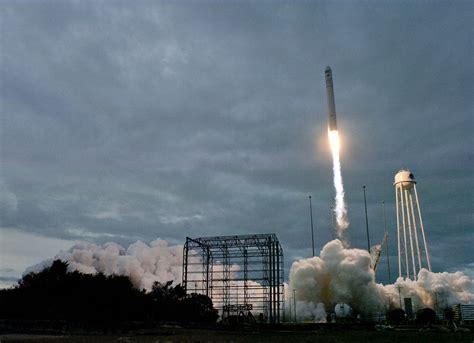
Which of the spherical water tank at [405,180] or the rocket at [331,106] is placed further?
the spherical water tank at [405,180]

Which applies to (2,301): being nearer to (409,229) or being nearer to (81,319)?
(81,319)

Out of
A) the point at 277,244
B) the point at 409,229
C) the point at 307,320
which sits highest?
the point at 409,229

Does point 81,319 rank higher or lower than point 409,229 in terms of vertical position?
lower

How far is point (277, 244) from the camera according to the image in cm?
6650

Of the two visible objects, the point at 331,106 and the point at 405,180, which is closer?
the point at 331,106

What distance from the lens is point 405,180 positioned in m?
88.0

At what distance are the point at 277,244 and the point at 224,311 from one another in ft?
42.2

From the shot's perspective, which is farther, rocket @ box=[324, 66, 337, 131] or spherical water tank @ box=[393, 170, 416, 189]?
spherical water tank @ box=[393, 170, 416, 189]

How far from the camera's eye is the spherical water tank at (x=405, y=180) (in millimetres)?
87875

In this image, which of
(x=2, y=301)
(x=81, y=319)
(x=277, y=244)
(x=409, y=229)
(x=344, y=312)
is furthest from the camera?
(x=409, y=229)

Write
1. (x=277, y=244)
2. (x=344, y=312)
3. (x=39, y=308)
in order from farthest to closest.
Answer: (x=344, y=312) → (x=277, y=244) → (x=39, y=308)

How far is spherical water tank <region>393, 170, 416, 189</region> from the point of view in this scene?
87875 mm

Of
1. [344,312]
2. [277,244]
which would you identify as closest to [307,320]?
[344,312]

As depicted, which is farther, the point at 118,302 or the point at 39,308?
the point at 118,302
